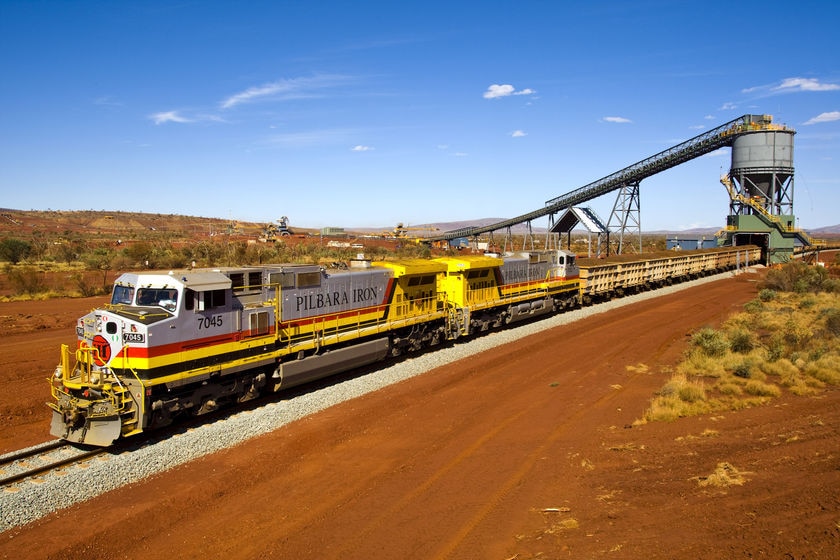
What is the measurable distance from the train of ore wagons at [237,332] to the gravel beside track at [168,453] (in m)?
0.46

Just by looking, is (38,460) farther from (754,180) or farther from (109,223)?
(109,223)

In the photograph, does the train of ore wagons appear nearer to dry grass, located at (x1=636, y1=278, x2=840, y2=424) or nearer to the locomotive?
the locomotive

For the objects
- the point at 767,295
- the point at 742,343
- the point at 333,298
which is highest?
the point at 333,298

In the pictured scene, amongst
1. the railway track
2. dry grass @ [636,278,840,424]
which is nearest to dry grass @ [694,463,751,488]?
dry grass @ [636,278,840,424]

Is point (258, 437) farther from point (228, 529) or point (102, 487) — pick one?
point (228, 529)

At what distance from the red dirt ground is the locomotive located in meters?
1.73

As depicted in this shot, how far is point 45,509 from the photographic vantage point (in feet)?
28.6

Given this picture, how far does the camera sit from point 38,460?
34.5 ft

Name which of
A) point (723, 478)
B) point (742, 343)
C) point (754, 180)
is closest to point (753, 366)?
point (742, 343)

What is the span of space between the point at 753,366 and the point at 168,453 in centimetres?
1381

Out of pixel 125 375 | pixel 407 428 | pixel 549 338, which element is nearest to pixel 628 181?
pixel 549 338

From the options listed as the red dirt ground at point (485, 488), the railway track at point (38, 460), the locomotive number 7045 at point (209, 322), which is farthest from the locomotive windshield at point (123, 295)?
the red dirt ground at point (485, 488)

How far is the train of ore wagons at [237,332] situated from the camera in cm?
1102

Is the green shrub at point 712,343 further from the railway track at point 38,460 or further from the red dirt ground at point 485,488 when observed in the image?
the railway track at point 38,460
